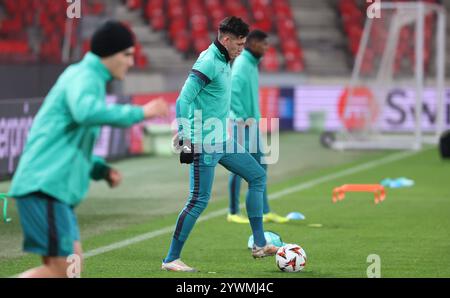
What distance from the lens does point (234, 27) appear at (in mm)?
9594

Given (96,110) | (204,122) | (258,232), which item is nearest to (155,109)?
(96,110)

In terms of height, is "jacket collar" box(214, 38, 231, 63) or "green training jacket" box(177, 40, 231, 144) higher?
"jacket collar" box(214, 38, 231, 63)

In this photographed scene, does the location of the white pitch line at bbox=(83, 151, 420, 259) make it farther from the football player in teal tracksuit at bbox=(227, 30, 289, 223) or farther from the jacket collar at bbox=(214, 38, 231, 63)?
the jacket collar at bbox=(214, 38, 231, 63)

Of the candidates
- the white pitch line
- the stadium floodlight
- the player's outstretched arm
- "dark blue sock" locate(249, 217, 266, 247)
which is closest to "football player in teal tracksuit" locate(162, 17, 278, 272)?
"dark blue sock" locate(249, 217, 266, 247)

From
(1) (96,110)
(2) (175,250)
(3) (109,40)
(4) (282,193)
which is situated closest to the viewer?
(1) (96,110)

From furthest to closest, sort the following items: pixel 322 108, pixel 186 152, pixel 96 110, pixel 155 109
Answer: pixel 322 108
pixel 186 152
pixel 155 109
pixel 96 110

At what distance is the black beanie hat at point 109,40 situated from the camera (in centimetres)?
696

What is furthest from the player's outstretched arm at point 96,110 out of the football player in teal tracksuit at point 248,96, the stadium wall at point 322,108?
the stadium wall at point 322,108

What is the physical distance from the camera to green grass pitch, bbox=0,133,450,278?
987cm

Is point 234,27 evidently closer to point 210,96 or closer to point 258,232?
point 210,96

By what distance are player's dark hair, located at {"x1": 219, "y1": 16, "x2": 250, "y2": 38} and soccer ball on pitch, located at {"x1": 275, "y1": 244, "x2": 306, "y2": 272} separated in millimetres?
1866

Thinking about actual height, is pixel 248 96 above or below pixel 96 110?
below

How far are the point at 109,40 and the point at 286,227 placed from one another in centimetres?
618
